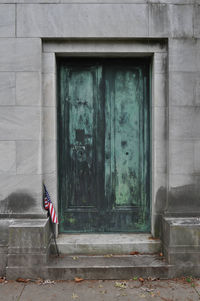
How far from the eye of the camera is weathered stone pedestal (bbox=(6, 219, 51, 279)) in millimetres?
4922

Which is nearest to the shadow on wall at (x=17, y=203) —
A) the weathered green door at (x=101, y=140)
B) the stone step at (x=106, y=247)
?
the weathered green door at (x=101, y=140)

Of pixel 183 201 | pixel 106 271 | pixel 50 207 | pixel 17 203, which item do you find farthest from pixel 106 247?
pixel 17 203

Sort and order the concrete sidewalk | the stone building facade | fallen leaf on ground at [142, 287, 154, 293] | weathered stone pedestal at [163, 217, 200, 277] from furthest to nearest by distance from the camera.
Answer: the stone building facade, weathered stone pedestal at [163, 217, 200, 277], fallen leaf on ground at [142, 287, 154, 293], the concrete sidewalk

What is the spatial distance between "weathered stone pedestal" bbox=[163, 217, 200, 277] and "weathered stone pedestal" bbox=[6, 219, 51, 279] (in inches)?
87.8

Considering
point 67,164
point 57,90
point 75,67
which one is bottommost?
point 67,164

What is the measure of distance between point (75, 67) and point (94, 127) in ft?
4.25

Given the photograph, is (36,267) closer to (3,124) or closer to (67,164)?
(67,164)

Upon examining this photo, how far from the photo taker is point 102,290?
15.1 feet

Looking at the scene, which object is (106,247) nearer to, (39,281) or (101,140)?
(39,281)

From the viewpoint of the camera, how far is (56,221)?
5.46m

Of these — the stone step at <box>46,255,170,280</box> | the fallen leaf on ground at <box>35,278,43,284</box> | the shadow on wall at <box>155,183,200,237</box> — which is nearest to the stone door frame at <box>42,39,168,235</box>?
the shadow on wall at <box>155,183,200,237</box>

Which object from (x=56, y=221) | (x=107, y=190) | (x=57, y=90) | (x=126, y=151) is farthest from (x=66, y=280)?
(x=57, y=90)

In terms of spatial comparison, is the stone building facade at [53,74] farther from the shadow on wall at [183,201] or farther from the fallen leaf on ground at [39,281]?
the fallen leaf on ground at [39,281]

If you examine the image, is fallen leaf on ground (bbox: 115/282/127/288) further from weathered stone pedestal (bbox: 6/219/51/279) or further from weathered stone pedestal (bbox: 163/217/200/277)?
weathered stone pedestal (bbox: 6/219/51/279)
